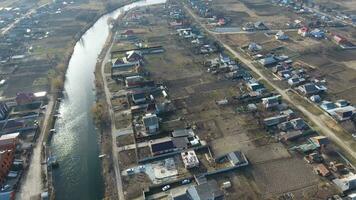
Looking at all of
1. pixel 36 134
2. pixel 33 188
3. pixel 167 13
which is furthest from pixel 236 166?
pixel 167 13

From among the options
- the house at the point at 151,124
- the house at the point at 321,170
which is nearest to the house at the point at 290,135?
the house at the point at 321,170

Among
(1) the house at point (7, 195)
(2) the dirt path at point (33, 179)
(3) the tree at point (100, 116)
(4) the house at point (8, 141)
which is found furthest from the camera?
(3) the tree at point (100, 116)

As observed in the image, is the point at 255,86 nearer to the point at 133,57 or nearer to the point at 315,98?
the point at 315,98

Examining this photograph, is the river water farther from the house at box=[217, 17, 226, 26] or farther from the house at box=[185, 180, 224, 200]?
the house at box=[217, 17, 226, 26]

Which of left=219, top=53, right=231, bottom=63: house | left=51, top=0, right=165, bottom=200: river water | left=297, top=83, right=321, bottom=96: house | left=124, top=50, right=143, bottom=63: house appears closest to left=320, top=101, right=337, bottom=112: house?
left=297, top=83, right=321, bottom=96: house

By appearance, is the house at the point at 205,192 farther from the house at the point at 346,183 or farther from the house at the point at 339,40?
the house at the point at 339,40

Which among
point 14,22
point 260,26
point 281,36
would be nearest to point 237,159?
point 281,36
